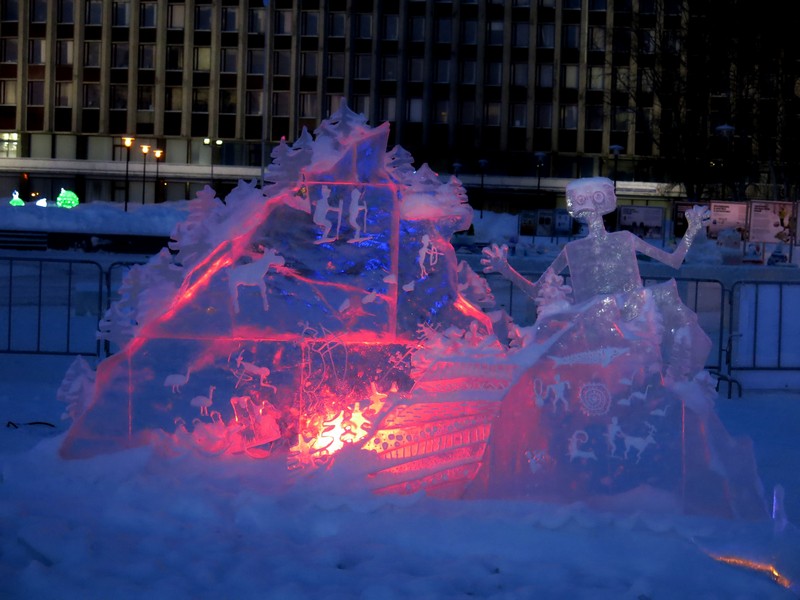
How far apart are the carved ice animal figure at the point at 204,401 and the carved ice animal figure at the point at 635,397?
83.8 inches

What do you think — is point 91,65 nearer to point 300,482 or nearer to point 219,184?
point 219,184

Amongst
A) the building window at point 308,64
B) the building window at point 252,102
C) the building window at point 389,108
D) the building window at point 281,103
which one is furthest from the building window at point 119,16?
the building window at point 389,108

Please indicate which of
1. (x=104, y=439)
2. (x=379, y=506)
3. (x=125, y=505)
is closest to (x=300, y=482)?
(x=379, y=506)

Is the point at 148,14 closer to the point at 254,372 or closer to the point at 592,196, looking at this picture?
the point at 254,372

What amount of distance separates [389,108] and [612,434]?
2230 inches

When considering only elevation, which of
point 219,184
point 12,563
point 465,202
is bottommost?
point 12,563

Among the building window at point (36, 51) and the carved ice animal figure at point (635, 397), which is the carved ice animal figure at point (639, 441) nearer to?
the carved ice animal figure at point (635, 397)

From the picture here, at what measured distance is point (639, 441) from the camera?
4992 mm

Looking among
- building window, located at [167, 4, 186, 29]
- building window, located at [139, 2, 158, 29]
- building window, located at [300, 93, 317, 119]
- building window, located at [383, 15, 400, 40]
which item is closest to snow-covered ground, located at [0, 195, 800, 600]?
building window, located at [300, 93, 317, 119]

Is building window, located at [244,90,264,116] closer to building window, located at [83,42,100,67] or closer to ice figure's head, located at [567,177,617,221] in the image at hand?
building window, located at [83,42,100,67]

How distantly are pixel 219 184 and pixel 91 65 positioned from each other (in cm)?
972

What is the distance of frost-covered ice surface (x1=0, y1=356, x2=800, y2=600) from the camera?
163 inches

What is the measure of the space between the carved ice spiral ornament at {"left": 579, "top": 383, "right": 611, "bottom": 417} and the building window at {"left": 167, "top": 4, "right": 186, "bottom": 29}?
58.3 metres

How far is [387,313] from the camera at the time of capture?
5.73 m
